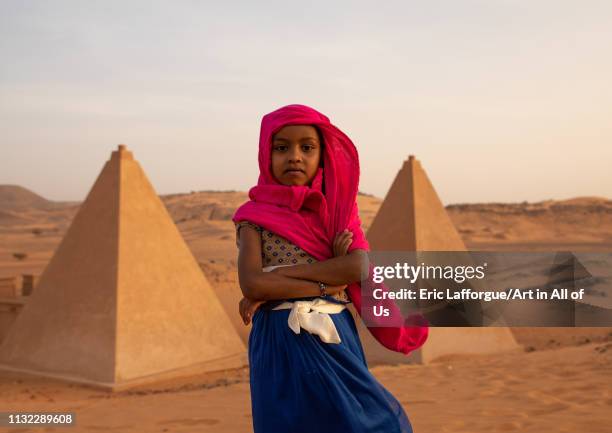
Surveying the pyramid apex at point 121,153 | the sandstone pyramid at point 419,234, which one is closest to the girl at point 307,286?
the pyramid apex at point 121,153

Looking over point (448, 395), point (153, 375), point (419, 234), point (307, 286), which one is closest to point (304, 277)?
point (307, 286)

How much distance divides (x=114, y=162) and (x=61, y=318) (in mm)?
2061

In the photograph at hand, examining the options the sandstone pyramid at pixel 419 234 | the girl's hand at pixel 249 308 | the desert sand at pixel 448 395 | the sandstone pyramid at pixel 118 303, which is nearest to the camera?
the girl's hand at pixel 249 308

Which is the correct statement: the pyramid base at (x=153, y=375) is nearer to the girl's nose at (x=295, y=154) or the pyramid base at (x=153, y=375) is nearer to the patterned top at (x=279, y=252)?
the patterned top at (x=279, y=252)

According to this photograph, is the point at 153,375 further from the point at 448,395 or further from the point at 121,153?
the point at 448,395

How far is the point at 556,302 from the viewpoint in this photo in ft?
10.3

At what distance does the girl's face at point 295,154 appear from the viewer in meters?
2.00

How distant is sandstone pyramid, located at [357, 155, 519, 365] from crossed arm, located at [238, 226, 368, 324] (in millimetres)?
6688

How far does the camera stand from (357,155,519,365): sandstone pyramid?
862cm

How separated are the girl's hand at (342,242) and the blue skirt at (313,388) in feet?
0.65

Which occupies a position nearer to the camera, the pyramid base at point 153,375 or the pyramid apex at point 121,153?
the pyramid base at point 153,375

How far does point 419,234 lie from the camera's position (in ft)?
28.3

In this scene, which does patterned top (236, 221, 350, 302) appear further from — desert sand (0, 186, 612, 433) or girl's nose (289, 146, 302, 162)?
desert sand (0, 186, 612, 433)

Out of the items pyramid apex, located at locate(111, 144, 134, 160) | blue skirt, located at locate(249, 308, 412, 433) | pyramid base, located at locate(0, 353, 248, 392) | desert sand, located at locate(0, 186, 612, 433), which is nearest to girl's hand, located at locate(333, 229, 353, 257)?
blue skirt, located at locate(249, 308, 412, 433)
